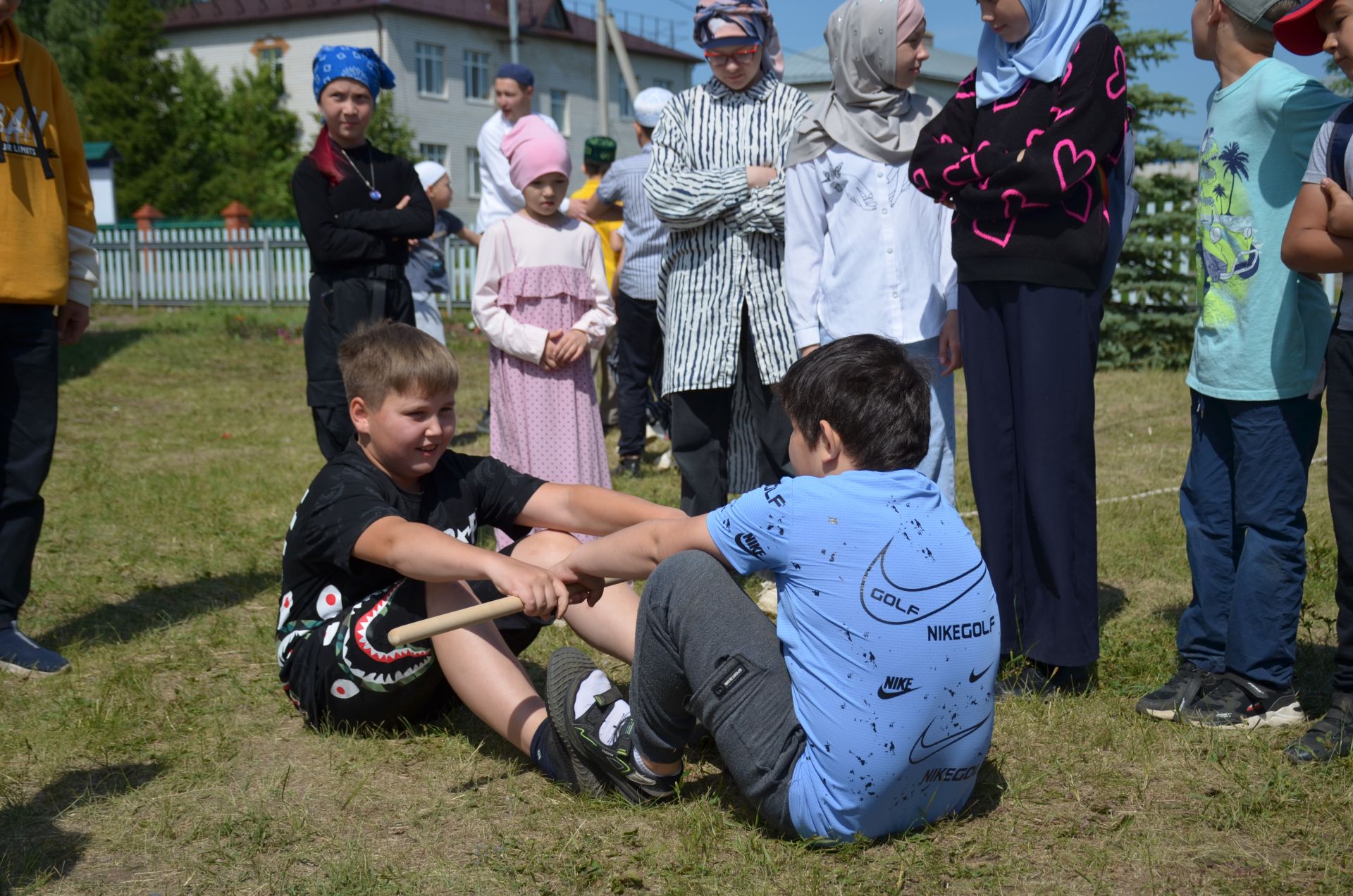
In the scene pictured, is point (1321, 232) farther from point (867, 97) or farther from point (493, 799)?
point (493, 799)

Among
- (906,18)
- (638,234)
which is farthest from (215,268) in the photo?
(906,18)

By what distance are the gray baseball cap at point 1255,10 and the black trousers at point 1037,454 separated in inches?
32.2

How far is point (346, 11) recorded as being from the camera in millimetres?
43625

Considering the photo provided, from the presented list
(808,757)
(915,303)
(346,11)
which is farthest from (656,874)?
(346,11)

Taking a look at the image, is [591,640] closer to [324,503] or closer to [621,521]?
[621,521]

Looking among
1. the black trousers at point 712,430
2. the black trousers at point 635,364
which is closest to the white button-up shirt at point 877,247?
the black trousers at point 712,430

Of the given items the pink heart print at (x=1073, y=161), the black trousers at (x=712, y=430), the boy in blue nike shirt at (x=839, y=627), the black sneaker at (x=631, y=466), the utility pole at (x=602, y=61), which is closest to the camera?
the boy in blue nike shirt at (x=839, y=627)

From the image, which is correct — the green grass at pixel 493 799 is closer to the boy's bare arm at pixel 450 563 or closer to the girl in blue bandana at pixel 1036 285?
the girl in blue bandana at pixel 1036 285

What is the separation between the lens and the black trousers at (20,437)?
4223 millimetres

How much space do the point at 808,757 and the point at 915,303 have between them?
1.86 metres

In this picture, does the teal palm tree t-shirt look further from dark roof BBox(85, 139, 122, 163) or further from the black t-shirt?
dark roof BBox(85, 139, 122, 163)

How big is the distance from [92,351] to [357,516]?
12454 mm

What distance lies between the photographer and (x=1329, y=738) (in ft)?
10.1

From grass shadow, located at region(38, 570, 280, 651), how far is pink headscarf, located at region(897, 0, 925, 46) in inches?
127
